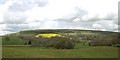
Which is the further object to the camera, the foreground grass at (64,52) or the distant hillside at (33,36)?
the distant hillside at (33,36)

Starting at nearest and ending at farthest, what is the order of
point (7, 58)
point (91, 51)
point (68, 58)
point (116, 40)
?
1. point (7, 58)
2. point (68, 58)
3. point (91, 51)
4. point (116, 40)

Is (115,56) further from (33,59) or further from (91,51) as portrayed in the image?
(33,59)

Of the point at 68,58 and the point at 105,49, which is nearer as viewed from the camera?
the point at 68,58

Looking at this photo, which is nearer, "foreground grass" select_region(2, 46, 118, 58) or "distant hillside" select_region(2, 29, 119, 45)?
"foreground grass" select_region(2, 46, 118, 58)

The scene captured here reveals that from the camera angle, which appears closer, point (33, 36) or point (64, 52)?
point (64, 52)

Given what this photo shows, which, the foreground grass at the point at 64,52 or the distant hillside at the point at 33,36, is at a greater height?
the distant hillside at the point at 33,36

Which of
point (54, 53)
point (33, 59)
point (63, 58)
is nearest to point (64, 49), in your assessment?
point (54, 53)

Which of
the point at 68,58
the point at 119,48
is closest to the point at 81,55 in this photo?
the point at 68,58

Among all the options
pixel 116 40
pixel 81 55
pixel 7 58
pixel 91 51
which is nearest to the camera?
pixel 7 58

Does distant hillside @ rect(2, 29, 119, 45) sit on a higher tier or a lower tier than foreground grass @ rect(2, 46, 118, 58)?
higher

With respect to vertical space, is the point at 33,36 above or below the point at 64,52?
above
